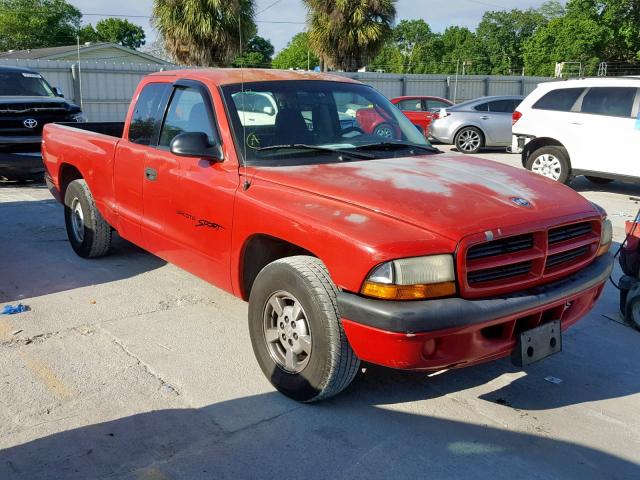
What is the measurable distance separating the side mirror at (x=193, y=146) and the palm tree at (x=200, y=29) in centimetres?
2149

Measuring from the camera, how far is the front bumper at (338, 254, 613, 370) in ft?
9.27

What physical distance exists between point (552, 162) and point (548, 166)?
0.09 m

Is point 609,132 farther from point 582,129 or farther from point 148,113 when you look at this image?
point 148,113

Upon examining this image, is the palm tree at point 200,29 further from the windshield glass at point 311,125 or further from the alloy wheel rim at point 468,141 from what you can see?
the windshield glass at point 311,125

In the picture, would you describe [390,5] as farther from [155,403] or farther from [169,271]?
[155,403]

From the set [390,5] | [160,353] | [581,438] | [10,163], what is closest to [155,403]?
[160,353]

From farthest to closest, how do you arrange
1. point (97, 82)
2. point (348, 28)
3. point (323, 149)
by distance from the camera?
point (348, 28)
point (97, 82)
point (323, 149)

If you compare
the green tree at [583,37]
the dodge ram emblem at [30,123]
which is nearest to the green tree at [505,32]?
the green tree at [583,37]

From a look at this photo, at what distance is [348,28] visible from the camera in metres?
29.0

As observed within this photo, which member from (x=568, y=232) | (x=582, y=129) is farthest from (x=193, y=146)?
(x=582, y=129)

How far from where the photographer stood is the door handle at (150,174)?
4611 millimetres

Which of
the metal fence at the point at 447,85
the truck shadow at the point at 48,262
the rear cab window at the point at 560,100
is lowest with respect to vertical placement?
the truck shadow at the point at 48,262

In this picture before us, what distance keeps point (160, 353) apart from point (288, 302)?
1.12 metres

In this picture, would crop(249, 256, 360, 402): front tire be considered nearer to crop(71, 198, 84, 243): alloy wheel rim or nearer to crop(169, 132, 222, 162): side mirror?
crop(169, 132, 222, 162): side mirror
